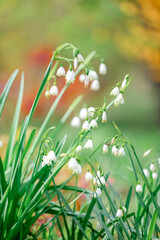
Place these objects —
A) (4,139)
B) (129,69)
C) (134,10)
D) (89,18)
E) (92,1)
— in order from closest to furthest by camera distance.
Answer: (4,139) < (134,10) < (92,1) < (89,18) < (129,69)

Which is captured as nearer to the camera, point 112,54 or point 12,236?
point 12,236

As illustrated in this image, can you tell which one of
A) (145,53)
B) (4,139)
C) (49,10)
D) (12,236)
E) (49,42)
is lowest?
(12,236)

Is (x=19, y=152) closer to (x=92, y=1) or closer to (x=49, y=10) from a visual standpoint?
(x=92, y=1)

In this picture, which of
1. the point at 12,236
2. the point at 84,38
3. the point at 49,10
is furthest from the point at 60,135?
the point at 49,10

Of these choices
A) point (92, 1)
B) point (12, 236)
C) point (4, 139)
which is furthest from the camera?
point (92, 1)

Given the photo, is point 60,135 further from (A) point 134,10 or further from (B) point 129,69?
(B) point 129,69

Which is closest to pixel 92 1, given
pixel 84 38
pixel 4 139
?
pixel 84 38

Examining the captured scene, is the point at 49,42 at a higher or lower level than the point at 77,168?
higher
